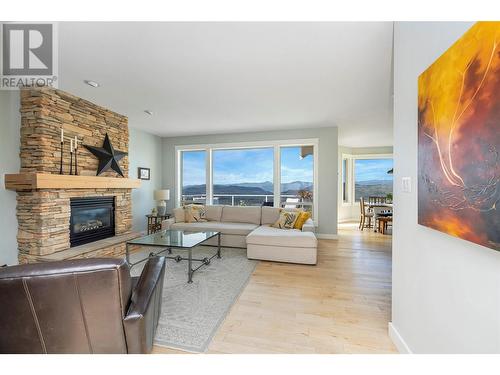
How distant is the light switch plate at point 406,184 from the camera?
59.3 inches

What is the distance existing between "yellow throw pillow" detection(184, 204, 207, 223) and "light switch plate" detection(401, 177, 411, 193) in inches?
154

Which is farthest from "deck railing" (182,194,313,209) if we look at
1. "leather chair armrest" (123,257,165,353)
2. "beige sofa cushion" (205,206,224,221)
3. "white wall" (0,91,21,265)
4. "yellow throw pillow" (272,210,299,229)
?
"leather chair armrest" (123,257,165,353)

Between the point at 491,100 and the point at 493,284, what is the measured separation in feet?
2.41

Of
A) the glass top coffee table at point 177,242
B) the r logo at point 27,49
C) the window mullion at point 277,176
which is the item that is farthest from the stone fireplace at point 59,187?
the window mullion at point 277,176

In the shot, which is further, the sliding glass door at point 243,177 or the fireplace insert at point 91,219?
the sliding glass door at point 243,177

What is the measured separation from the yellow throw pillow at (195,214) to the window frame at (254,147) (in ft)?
3.23

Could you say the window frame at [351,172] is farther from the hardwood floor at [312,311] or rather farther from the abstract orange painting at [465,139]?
the abstract orange painting at [465,139]

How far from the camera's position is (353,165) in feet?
24.8

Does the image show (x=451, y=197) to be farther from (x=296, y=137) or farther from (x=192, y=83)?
(x=296, y=137)

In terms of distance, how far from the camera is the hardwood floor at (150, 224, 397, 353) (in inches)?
64.5

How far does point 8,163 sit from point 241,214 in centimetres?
371
